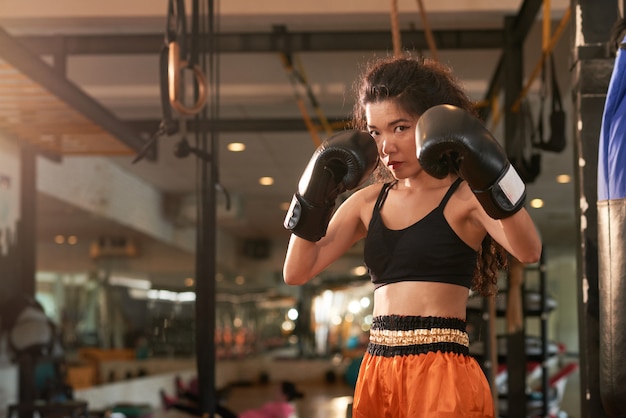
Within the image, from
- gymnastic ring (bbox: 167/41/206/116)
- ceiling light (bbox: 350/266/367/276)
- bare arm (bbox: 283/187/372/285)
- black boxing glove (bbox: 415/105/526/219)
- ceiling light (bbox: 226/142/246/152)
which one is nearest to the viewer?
black boxing glove (bbox: 415/105/526/219)

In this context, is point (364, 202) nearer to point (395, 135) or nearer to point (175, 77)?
point (395, 135)

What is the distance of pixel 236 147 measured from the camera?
9.56m

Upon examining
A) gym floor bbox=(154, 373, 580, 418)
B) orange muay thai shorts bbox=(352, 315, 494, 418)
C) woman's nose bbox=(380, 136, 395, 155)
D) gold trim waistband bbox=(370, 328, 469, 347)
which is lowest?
gym floor bbox=(154, 373, 580, 418)

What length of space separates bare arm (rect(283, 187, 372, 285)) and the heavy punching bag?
605 mm

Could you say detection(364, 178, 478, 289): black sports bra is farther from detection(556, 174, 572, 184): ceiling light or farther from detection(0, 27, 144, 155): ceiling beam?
detection(556, 174, 572, 184): ceiling light

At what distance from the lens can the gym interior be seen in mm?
3412

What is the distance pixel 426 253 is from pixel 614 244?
0.60 metres

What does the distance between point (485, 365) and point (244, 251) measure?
450 inches

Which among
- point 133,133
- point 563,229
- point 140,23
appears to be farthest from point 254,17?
point 563,229

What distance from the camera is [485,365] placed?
5.98 metres

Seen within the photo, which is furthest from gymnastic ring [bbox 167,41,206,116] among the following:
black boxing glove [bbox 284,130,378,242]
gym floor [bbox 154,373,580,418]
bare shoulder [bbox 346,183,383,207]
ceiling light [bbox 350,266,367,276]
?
ceiling light [bbox 350,266,367,276]

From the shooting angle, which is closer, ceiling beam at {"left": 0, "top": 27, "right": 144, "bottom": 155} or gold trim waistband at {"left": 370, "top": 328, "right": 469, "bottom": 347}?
gold trim waistband at {"left": 370, "top": 328, "right": 469, "bottom": 347}

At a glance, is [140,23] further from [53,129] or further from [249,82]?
[249,82]

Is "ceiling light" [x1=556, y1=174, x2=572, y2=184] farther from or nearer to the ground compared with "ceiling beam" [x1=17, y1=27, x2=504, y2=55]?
nearer to the ground
